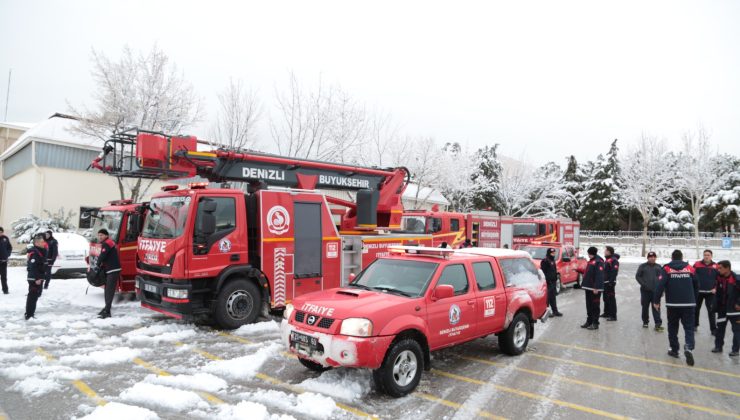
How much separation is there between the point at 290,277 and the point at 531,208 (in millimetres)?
39531

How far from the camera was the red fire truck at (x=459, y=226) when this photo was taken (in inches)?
731

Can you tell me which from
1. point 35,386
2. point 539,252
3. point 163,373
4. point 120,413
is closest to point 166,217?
point 163,373

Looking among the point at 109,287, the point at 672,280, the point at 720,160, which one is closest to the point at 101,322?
the point at 109,287

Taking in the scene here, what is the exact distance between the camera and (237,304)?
8609 mm

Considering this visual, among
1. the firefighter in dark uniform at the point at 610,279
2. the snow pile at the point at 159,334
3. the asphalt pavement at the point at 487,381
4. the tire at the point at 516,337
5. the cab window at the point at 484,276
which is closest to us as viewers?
the asphalt pavement at the point at 487,381

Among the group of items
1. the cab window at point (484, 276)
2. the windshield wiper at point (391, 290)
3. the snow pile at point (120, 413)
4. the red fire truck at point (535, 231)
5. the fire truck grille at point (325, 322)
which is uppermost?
the red fire truck at point (535, 231)

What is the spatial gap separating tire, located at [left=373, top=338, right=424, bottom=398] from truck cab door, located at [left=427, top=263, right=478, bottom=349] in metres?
0.32

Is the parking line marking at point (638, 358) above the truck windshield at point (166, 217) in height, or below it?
below

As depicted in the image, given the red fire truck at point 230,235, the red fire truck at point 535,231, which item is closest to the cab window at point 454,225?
the red fire truck at point 535,231

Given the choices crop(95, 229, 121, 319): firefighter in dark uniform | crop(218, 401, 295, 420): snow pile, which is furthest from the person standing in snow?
crop(95, 229, 121, 319): firefighter in dark uniform

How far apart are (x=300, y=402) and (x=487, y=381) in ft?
8.35

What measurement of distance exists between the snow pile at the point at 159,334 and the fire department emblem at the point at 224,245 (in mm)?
1578

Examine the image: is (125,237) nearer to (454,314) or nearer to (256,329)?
(256,329)

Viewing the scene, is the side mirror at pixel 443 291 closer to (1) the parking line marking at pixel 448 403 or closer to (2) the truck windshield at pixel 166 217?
(1) the parking line marking at pixel 448 403
